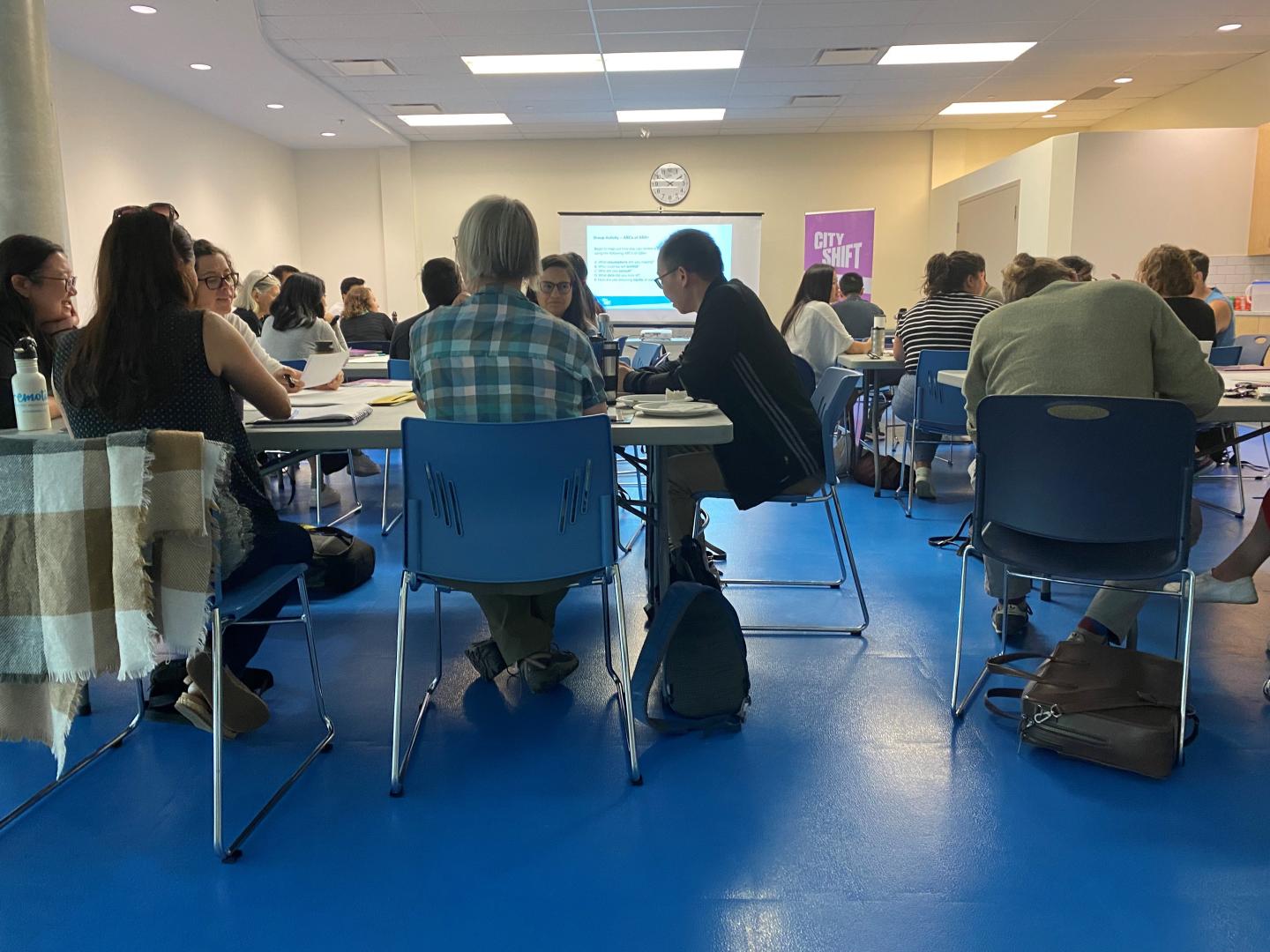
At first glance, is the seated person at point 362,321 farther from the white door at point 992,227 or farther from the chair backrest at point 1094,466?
the white door at point 992,227

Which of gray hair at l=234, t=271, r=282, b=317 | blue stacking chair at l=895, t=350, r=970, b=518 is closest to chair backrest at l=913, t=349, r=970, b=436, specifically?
blue stacking chair at l=895, t=350, r=970, b=518

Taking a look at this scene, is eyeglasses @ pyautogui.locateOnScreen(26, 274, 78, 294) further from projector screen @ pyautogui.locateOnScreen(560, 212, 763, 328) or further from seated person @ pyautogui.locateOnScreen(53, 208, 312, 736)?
projector screen @ pyautogui.locateOnScreen(560, 212, 763, 328)

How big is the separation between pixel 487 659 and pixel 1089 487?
1526mm

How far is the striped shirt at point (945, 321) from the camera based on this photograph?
417cm

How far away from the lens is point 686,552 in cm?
222

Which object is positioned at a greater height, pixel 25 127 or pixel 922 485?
pixel 25 127

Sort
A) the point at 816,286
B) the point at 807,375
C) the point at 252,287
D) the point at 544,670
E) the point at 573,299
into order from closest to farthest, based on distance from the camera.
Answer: the point at 544,670, the point at 807,375, the point at 573,299, the point at 816,286, the point at 252,287

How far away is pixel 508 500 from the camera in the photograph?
176 centimetres

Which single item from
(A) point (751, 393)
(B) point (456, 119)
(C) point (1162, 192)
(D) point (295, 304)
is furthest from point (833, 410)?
(B) point (456, 119)

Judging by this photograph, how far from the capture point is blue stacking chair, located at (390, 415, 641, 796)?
5.62ft

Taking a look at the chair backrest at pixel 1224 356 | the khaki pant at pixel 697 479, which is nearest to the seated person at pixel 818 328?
the chair backrest at pixel 1224 356

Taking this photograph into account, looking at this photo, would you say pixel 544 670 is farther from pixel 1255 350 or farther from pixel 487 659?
pixel 1255 350

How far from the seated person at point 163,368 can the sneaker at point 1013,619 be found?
6.51ft

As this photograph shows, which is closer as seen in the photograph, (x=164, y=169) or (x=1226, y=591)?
(x=1226, y=591)
